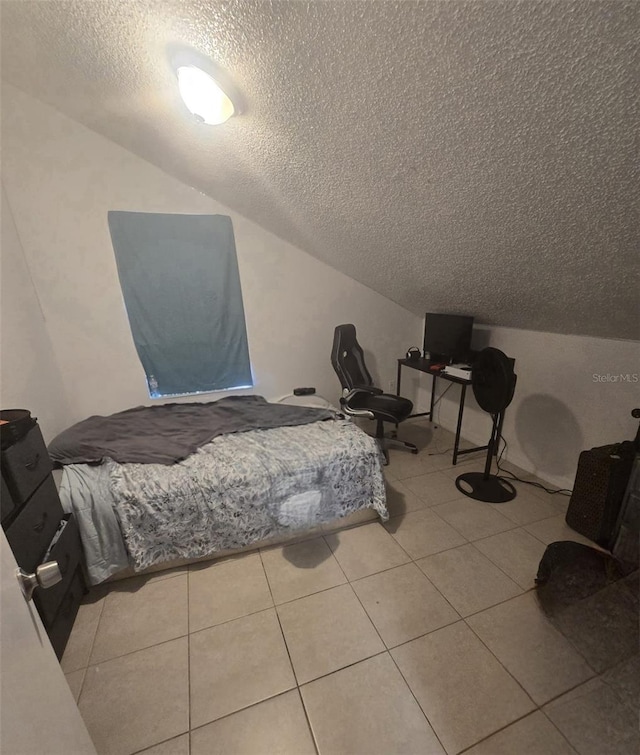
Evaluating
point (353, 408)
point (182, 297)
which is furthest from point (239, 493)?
point (182, 297)

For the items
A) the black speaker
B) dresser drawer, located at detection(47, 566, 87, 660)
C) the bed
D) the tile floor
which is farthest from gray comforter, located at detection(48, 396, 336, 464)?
the black speaker

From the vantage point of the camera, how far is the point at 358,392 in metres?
2.63

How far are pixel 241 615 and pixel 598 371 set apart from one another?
8.49ft

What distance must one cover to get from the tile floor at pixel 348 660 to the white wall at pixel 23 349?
1312 millimetres

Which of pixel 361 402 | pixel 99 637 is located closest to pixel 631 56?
pixel 361 402

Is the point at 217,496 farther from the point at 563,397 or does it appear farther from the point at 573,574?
the point at 563,397

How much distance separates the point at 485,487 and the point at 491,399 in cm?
72

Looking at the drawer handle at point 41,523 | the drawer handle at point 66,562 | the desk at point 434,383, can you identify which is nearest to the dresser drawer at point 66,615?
the drawer handle at point 66,562

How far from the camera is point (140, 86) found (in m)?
1.52

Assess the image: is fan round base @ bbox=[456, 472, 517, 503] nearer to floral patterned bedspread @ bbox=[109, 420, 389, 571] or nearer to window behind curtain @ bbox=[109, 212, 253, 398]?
floral patterned bedspread @ bbox=[109, 420, 389, 571]

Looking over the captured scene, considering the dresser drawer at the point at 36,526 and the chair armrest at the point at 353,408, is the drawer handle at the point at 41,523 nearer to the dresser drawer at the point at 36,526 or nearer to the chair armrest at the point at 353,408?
the dresser drawer at the point at 36,526

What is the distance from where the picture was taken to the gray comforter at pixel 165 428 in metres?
1.82

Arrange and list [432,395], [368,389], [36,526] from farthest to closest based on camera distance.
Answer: [432,395]
[368,389]
[36,526]

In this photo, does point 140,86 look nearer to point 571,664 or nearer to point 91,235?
point 91,235
